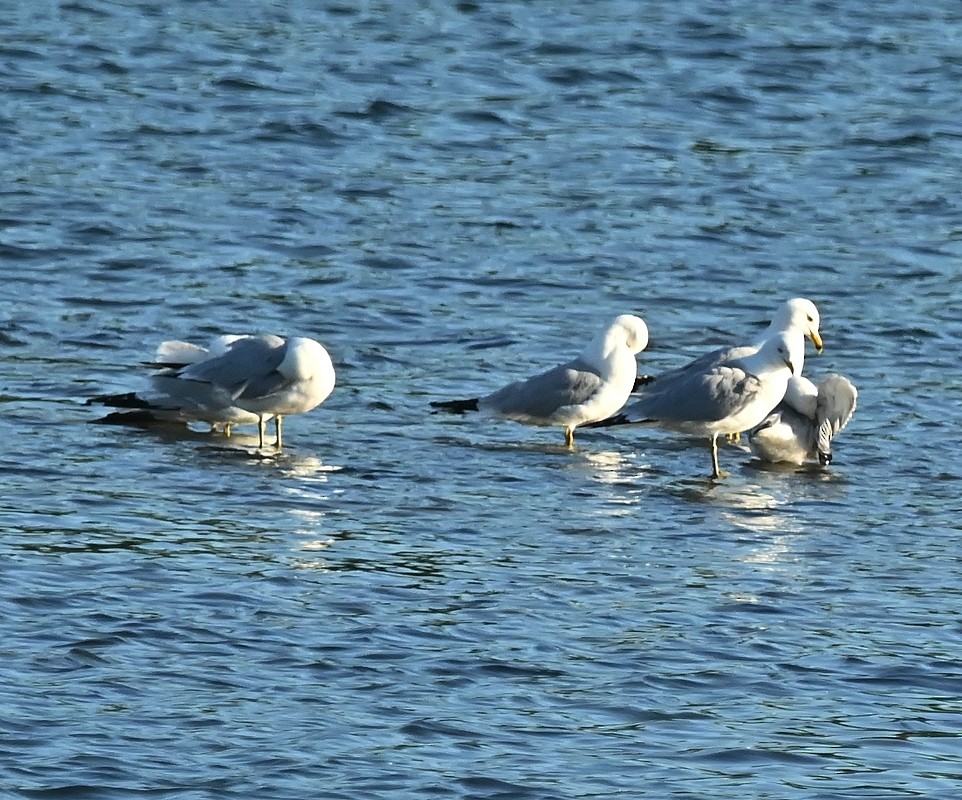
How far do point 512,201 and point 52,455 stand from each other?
669 cm

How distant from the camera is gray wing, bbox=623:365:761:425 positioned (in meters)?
10.3

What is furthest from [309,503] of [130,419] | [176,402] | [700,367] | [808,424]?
[808,424]

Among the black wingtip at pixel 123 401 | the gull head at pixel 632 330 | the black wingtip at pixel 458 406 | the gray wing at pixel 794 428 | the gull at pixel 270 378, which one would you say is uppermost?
the gull head at pixel 632 330

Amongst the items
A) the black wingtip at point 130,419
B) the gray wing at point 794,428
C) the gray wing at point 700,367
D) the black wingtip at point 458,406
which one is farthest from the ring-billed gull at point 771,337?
the black wingtip at point 130,419

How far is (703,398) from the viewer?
409 inches

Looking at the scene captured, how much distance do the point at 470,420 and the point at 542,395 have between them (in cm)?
68

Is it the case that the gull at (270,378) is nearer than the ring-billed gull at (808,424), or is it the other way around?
the gull at (270,378)

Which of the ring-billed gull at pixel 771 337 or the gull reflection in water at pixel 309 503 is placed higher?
the ring-billed gull at pixel 771 337

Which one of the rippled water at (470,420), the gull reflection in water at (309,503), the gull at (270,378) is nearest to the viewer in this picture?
the rippled water at (470,420)

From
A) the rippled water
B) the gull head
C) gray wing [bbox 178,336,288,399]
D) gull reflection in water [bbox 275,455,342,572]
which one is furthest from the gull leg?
gray wing [bbox 178,336,288,399]

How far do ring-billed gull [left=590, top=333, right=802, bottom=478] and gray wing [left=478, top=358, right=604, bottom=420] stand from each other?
0.28 meters

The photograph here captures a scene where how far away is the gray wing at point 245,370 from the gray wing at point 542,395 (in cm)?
105

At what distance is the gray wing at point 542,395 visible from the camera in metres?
10.8

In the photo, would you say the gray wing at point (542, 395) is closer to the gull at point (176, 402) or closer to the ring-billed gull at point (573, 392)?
the ring-billed gull at point (573, 392)
